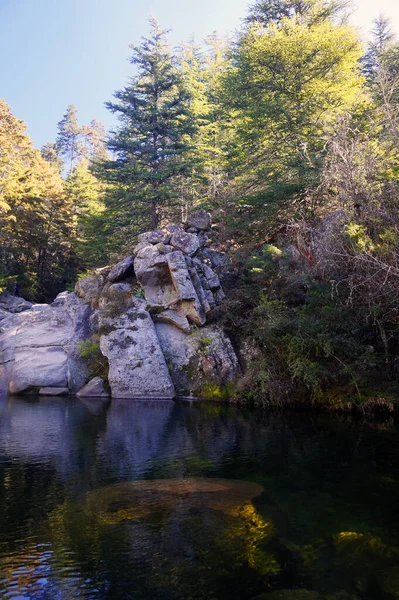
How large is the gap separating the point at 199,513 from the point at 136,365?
1222 centimetres

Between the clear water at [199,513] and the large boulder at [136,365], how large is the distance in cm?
596

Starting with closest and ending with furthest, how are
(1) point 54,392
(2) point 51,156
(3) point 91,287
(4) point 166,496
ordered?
(4) point 166,496 → (1) point 54,392 → (3) point 91,287 → (2) point 51,156

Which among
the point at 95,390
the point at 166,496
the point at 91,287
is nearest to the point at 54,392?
the point at 95,390

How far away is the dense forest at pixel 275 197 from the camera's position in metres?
14.1

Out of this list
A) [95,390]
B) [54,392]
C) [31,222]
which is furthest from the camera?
[31,222]

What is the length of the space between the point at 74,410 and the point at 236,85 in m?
16.0

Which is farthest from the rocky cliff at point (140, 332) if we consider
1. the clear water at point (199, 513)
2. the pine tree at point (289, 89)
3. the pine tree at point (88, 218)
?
the clear water at point (199, 513)

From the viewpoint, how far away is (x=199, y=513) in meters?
7.00

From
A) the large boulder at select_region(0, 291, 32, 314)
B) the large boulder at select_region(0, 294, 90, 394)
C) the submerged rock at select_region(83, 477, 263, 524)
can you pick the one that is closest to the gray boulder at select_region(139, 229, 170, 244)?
the large boulder at select_region(0, 294, 90, 394)

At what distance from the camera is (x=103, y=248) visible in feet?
90.3

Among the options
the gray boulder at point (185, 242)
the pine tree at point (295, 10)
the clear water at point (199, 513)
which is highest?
the pine tree at point (295, 10)

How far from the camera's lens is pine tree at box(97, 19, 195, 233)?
26516 millimetres

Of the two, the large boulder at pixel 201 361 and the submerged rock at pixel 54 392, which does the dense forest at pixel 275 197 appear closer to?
the large boulder at pixel 201 361

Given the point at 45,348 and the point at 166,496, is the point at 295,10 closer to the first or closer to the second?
the point at 45,348
